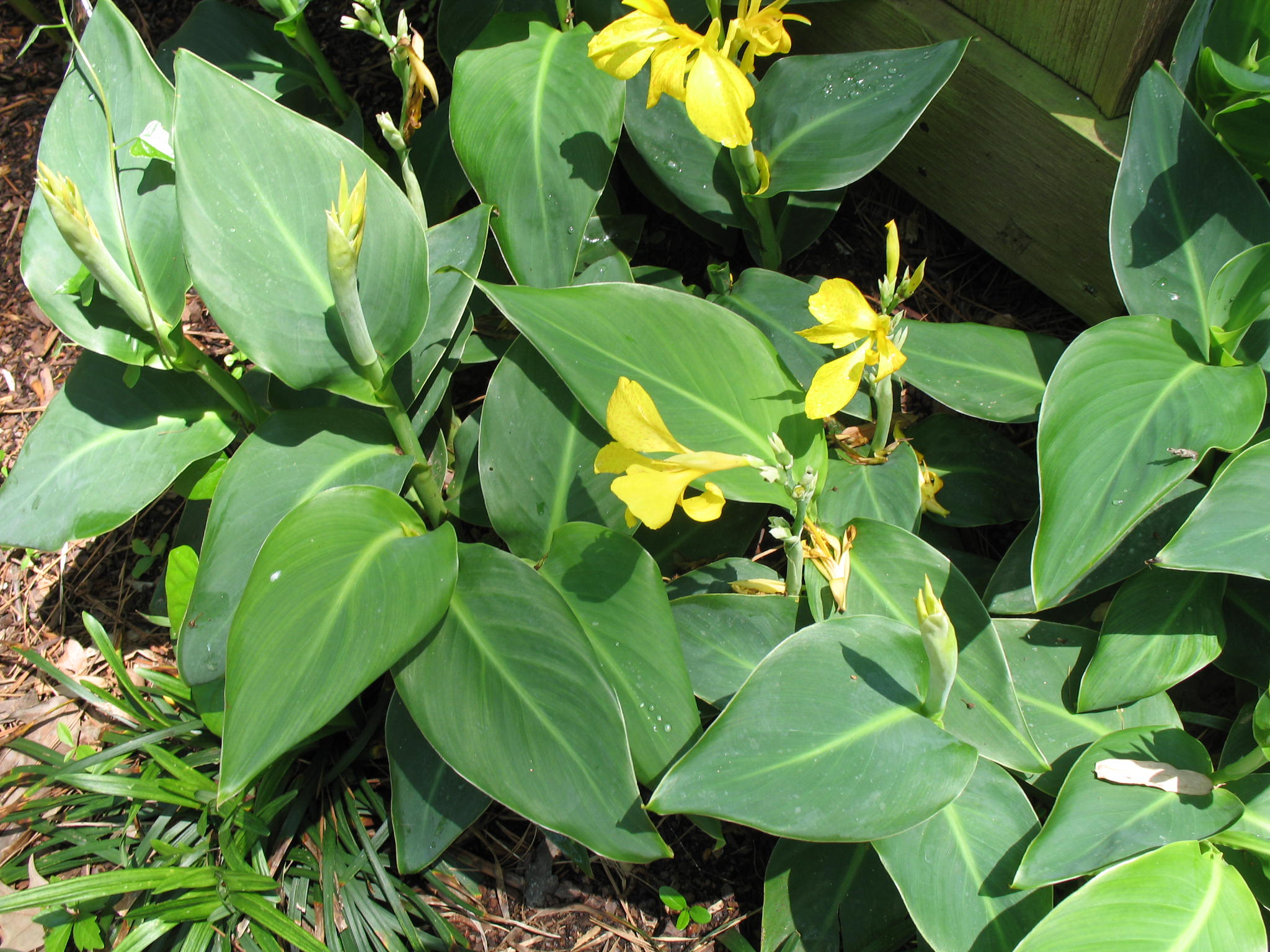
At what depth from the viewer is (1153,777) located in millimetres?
1113

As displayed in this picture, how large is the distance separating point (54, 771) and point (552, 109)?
1422mm

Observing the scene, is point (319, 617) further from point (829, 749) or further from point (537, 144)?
point (537, 144)

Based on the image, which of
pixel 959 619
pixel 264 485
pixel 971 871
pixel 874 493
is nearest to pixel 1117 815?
pixel 971 871

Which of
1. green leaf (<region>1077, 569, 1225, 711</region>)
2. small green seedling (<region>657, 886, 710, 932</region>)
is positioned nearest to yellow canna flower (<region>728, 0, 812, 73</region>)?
green leaf (<region>1077, 569, 1225, 711</region>)

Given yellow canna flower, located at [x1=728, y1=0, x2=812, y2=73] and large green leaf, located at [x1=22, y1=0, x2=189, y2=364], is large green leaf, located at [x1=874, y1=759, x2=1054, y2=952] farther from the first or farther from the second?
large green leaf, located at [x1=22, y1=0, x2=189, y2=364]

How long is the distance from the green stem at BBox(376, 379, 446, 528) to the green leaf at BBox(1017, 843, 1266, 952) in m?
1.05

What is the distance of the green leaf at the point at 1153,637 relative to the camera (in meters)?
1.18

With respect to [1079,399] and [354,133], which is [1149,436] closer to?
[1079,399]

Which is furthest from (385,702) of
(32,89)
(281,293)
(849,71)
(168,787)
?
(32,89)

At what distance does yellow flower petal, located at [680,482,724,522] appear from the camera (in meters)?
0.97

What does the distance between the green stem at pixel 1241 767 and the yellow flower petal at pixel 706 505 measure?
740 millimetres

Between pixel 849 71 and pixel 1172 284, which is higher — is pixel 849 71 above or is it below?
above

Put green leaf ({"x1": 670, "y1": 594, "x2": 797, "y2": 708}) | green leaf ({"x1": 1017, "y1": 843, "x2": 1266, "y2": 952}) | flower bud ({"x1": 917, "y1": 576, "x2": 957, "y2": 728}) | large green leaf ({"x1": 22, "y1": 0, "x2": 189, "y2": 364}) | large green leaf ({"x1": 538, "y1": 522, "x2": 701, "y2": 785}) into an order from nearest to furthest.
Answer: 1. flower bud ({"x1": 917, "y1": 576, "x2": 957, "y2": 728})
2. green leaf ({"x1": 1017, "y1": 843, "x2": 1266, "y2": 952})
3. large green leaf ({"x1": 538, "y1": 522, "x2": 701, "y2": 785})
4. green leaf ({"x1": 670, "y1": 594, "x2": 797, "y2": 708})
5. large green leaf ({"x1": 22, "y1": 0, "x2": 189, "y2": 364})

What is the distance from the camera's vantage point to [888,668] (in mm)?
1097
